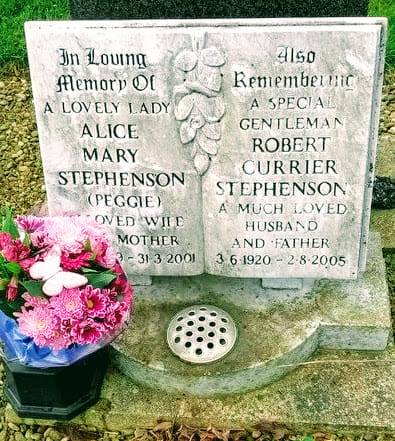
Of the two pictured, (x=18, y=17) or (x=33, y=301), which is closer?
(x=33, y=301)

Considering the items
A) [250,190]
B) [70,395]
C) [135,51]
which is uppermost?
[135,51]

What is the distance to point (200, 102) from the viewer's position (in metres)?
3.20

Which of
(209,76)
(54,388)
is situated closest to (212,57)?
(209,76)

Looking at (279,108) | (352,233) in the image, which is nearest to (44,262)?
(279,108)

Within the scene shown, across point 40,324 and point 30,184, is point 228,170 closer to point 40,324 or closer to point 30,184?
point 40,324

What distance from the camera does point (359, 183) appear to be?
11.1 feet

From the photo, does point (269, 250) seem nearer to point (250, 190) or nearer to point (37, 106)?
point (250, 190)

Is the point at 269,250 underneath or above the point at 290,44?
underneath

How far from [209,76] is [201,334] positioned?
1169 mm

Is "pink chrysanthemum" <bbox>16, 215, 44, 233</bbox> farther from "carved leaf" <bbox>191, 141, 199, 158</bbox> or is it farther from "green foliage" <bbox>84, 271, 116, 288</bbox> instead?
"carved leaf" <bbox>191, 141, 199, 158</bbox>

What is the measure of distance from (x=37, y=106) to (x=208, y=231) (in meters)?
0.93

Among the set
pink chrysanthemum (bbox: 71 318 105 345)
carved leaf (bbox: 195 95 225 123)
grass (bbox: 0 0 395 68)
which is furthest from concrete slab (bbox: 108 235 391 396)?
grass (bbox: 0 0 395 68)

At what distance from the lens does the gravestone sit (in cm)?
312

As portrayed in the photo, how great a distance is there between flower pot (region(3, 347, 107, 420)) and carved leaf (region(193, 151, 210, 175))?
3.04 feet
